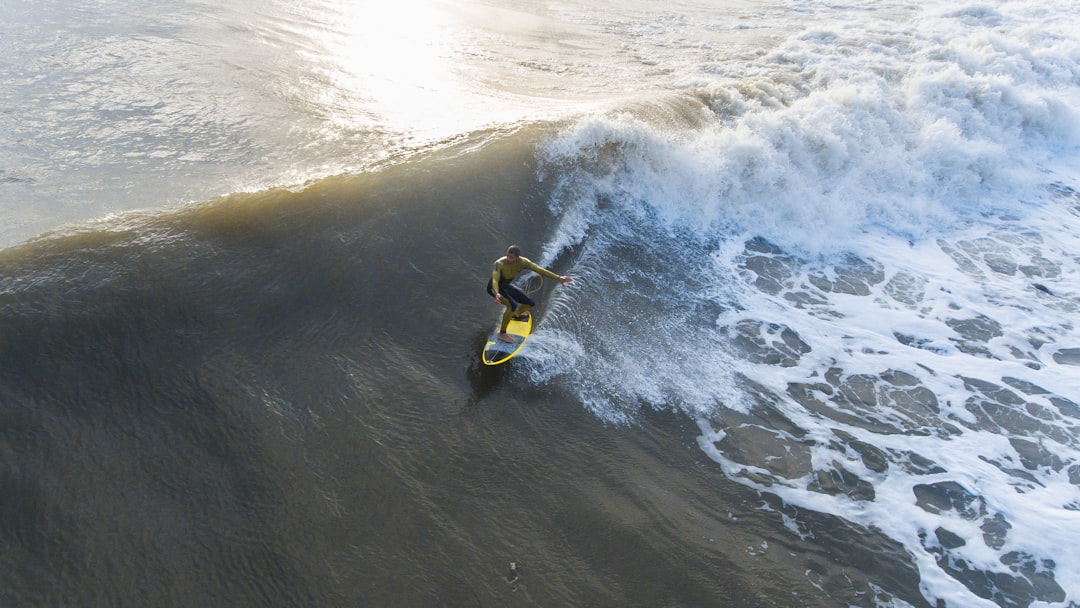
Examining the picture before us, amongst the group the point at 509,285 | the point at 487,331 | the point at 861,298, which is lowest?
the point at 487,331

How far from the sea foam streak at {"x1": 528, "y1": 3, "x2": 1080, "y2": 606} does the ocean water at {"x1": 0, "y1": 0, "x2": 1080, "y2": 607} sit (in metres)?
0.06

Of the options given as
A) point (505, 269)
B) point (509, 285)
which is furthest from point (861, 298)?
point (505, 269)

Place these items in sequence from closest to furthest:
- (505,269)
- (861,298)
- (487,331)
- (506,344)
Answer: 1. (505,269)
2. (506,344)
3. (487,331)
4. (861,298)

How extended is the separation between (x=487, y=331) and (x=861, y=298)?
24.0ft

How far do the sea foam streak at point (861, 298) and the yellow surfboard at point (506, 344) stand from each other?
293mm

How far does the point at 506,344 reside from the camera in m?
8.89

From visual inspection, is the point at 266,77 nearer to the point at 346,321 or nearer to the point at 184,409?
the point at 346,321

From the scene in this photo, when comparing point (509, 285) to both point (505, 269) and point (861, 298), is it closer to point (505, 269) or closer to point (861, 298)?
point (505, 269)

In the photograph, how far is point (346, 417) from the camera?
753 centimetres

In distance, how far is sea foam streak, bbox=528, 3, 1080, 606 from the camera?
8.06 metres

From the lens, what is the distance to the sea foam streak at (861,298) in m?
8.06

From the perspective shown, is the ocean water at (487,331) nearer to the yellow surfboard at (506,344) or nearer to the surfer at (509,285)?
the yellow surfboard at (506,344)

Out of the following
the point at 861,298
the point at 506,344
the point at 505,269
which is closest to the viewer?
the point at 505,269

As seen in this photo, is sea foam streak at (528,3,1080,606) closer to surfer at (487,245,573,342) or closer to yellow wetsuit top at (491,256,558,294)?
surfer at (487,245,573,342)
